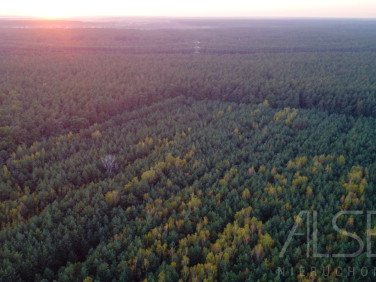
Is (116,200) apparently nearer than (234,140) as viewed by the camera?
Yes

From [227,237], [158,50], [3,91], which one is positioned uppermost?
[158,50]

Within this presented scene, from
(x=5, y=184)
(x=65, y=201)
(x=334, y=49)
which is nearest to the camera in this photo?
(x=65, y=201)

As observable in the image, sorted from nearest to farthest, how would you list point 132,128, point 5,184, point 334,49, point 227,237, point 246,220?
1. point 227,237
2. point 246,220
3. point 5,184
4. point 132,128
5. point 334,49

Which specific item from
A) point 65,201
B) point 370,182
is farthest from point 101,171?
point 370,182

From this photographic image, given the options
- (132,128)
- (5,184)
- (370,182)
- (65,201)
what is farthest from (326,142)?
(5,184)

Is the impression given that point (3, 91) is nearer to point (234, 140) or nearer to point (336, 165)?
point (234, 140)

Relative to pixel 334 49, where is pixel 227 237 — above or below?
below

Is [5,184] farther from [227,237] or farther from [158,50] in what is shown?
[158,50]
